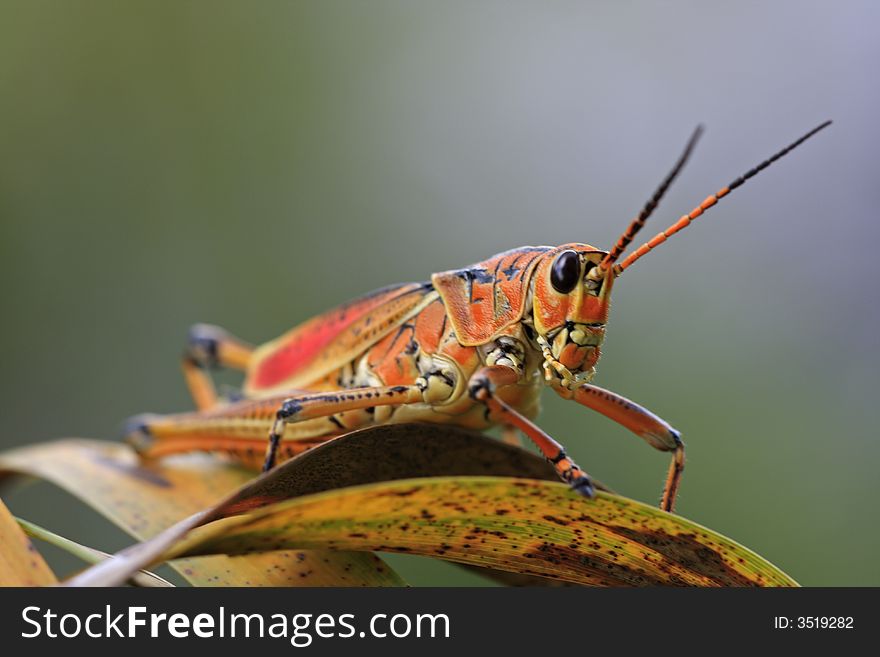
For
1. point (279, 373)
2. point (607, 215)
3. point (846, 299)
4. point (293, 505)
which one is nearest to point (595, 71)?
point (607, 215)

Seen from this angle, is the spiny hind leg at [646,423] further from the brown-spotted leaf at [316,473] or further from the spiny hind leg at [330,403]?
the spiny hind leg at [330,403]

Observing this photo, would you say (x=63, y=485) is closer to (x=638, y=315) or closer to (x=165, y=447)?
(x=165, y=447)

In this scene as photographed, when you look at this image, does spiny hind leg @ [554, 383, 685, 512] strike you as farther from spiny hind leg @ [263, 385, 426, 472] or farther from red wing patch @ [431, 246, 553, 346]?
spiny hind leg @ [263, 385, 426, 472]

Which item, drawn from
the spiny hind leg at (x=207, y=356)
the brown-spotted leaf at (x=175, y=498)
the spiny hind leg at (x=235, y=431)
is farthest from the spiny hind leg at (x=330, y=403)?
the spiny hind leg at (x=207, y=356)


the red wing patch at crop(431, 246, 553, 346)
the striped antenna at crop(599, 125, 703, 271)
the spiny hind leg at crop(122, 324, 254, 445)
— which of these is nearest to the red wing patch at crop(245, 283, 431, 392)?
the red wing patch at crop(431, 246, 553, 346)

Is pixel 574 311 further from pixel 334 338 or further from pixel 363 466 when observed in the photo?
pixel 334 338
